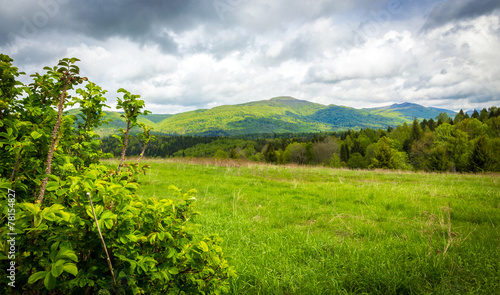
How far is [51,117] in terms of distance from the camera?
2346 mm

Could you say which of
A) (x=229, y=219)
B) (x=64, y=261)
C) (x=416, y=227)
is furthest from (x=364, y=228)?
(x=64, y=261)

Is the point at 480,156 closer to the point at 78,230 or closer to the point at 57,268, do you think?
the point at 78,230

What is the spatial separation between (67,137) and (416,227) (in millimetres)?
Answer: 7224

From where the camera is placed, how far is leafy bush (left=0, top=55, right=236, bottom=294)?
1339 mm

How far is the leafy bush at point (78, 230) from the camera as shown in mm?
1339

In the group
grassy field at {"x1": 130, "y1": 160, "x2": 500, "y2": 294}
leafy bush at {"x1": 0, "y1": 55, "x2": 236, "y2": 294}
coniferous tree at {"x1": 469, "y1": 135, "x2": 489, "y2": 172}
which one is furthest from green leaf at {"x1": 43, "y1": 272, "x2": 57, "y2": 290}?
coniferous tree at {"x1": 469, "y1": 135, "x2": 489, "y2": 172}

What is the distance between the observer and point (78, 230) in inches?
58.6

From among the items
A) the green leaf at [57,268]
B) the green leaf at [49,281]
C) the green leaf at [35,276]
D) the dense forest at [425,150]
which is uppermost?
the green leaf at [57,268]

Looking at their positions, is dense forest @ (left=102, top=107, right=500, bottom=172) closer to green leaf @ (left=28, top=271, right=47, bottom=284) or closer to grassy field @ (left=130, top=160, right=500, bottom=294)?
grassy field @ (left=130, top=160, right=500, bottom=294)

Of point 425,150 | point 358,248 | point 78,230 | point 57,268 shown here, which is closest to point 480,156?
point 425,150

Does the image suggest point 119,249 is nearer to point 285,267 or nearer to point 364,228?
point 285,267

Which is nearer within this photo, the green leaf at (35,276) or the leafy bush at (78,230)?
the green leaf at (35,276)

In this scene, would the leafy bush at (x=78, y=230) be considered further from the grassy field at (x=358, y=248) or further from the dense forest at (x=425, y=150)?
the dense forest at (x=425, y=150)

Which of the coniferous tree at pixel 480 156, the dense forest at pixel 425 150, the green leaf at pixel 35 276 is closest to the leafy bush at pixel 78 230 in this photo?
the green leaf at pixel 35 276
